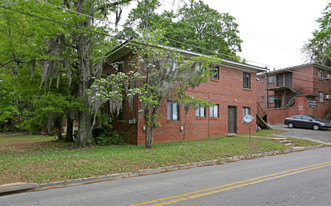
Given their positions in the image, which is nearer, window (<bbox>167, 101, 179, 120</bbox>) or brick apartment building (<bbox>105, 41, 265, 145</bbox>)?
brick apartment building (<bbox>105, 41, 265, 145</bbox>)

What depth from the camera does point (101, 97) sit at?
1287cm

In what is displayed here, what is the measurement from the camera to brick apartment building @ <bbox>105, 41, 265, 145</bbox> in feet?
57.0

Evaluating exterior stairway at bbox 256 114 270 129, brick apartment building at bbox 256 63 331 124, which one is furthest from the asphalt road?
brick apartment building at bbox 256 63 331 124

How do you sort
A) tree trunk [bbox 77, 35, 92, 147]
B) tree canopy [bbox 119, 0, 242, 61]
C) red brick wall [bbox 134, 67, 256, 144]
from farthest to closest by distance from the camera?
tree canopy [bbox 119, 0, 242, 61] < red brick wall [bbox 134, 67, 256, 144] < tree trunk [bbox 77, 35, 92, 147]

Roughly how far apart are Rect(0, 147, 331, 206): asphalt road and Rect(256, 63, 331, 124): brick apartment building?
24961mm

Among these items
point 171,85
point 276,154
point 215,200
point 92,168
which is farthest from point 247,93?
point 215,200

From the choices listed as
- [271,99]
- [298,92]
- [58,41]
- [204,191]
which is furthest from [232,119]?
[271,99]

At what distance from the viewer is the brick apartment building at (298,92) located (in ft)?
111

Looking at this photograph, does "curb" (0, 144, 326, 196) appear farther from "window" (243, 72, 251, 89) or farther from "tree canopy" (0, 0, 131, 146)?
"window" (243, 72, 251, 89)

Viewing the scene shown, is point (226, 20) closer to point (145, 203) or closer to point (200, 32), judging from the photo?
point (200, 32)

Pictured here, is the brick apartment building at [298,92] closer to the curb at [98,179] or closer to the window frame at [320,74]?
the window frame at [320,74]

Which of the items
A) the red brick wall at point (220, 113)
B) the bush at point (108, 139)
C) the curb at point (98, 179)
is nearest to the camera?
the curb at point (98, 179)

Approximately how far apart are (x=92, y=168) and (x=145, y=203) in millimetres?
4230

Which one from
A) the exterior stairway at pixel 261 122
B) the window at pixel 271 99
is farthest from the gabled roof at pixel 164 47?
the window at pixel 271 99
